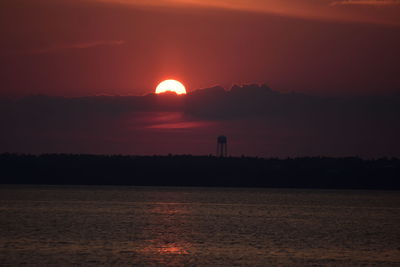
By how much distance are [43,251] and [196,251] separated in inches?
637

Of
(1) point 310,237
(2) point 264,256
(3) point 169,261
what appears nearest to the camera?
(3) point 169,261

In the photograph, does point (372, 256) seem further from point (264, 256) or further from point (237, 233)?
point (237, 233)

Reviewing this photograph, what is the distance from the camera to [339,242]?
92.1 metres

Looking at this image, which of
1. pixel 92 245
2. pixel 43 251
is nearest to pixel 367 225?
pixel 92 245

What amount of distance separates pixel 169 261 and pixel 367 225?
71395mm

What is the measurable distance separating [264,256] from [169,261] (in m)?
11.1

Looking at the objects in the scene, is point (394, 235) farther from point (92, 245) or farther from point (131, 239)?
point (92, 245)

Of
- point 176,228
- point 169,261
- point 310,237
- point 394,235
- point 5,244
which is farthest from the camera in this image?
point 176,228

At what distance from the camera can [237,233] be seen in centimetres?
10250

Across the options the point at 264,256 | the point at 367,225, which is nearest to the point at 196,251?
the point at 264,256

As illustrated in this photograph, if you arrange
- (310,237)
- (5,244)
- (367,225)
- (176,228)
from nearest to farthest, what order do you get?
1. (5,244)
2. (310,237)
3. (176,228)
4. (367,225)

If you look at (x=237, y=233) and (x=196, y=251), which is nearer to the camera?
(x=196, y=251)

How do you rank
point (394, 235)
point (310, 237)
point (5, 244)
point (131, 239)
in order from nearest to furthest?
point (5, 244) < point (131, 239) < point (310, 237) < point (394, 235)

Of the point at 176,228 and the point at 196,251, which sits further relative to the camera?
the point at 176,228
